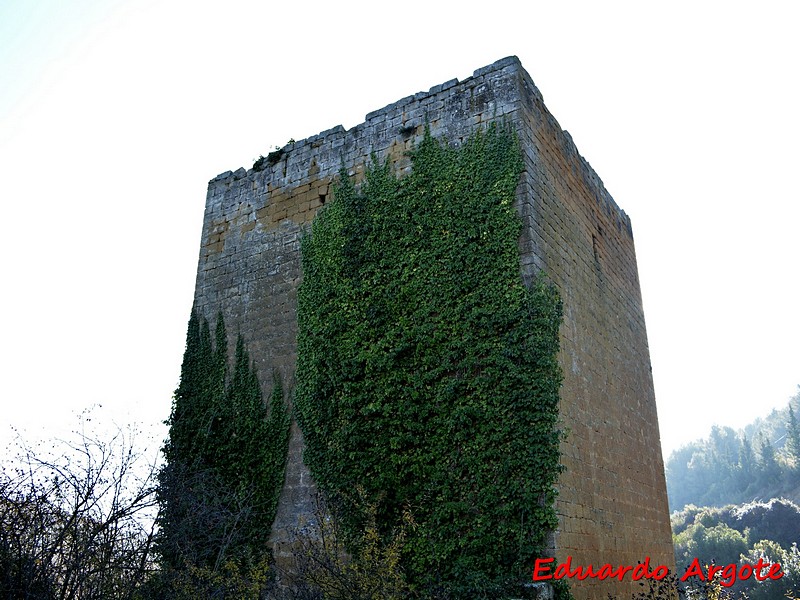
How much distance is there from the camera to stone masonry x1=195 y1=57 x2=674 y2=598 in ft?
26.4

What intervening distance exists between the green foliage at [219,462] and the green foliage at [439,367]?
2.48ft

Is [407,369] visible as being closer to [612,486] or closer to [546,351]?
[546,351]

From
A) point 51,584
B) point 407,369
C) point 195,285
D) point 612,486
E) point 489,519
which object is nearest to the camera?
point 51,584

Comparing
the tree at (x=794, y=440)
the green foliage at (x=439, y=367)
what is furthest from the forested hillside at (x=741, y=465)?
the green foliage at (x=439, y=367)

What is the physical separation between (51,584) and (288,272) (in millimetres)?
5036

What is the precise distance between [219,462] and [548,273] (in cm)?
513

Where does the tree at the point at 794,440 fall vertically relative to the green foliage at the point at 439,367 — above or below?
above

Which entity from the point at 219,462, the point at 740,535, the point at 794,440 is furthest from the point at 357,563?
the point at 794,440

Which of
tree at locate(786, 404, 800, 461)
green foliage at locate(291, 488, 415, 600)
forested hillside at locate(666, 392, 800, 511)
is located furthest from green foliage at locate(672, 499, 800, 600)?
green foliage at locate(291, 488, 415, 600)

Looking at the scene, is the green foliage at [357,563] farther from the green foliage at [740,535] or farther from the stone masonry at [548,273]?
the green foliage at [740,535]

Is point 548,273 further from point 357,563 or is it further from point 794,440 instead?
point 794,440

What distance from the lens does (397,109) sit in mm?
9664

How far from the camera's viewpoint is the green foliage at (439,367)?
22.9ft

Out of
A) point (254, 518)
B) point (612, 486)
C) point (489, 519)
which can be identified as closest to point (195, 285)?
point (254, 518)
